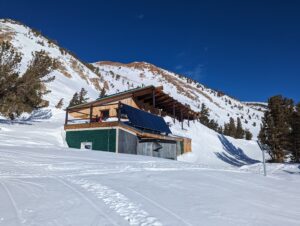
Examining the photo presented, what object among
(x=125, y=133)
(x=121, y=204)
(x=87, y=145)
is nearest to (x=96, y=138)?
(x=87, y=145)

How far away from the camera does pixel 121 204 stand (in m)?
5.74

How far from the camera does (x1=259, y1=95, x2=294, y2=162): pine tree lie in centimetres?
2659

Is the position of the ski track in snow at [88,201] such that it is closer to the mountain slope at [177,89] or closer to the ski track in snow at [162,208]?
the ski track in snow at [162,208]

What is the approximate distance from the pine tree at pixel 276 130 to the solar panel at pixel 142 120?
985 centimetres

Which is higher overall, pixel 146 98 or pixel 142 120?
pixel 146 98

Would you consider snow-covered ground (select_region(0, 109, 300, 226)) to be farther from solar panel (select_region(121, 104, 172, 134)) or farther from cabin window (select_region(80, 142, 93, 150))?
solar panel (select_region(121, 104, 172, 134))

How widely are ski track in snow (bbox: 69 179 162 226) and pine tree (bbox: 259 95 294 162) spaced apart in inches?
903

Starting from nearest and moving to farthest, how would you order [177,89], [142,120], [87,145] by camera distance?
[87,145] → [142,120] → [177,89]

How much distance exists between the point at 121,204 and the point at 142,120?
16.5 m

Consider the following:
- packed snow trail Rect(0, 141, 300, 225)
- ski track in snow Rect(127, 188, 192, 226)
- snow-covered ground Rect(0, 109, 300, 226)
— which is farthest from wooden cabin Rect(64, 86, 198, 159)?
ski track in snow Rect(127, 188, 192, 226)

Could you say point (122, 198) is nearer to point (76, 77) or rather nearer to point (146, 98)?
point (146, 98)

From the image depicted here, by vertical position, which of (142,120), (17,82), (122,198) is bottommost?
(122,198)

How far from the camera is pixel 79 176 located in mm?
8766

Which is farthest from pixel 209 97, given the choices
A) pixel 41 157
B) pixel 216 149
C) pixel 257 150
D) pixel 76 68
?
pixel 41 157
